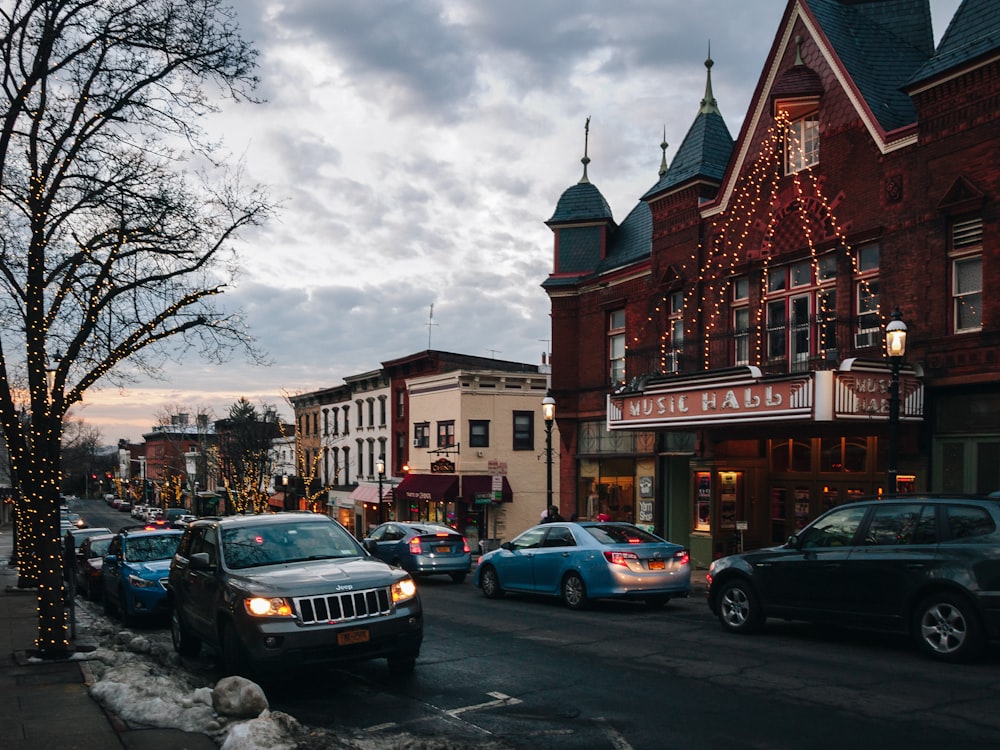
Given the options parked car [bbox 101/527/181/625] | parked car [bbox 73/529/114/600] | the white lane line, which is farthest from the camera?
parked car [bbox 73/529/114/600]

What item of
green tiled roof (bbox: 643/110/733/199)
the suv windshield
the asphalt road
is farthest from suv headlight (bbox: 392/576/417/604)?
green tiled roof (bbox: 643/110/733/199)

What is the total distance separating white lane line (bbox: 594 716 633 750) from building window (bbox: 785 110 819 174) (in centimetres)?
1658

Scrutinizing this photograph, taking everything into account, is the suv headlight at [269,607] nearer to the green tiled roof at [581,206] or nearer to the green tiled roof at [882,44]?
the green tiled roof at [882,44]

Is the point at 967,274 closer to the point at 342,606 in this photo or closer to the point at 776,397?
the point at 776,397

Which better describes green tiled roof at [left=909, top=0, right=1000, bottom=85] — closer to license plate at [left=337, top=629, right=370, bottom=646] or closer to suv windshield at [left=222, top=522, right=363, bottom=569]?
suv windshield at [left=222, top=522, right=363, bottom=569]

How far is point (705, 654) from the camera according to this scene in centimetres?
1110

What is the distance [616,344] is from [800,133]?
876 cm

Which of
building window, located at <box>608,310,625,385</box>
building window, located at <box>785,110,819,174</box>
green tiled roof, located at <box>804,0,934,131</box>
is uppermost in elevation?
green tiled roof, located at <box>804,0,934,131</box>

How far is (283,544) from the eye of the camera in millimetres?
10789

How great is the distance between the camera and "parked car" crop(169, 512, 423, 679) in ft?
29.9

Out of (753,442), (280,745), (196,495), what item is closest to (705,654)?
(280,745)

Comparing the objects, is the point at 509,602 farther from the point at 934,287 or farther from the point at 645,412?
the point at 934,287

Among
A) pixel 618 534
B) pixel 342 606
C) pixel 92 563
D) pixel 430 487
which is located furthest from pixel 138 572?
pixel 430 487

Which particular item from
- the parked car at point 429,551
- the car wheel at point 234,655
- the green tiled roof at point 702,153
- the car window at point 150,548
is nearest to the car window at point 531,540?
the parked car at point 429,551
